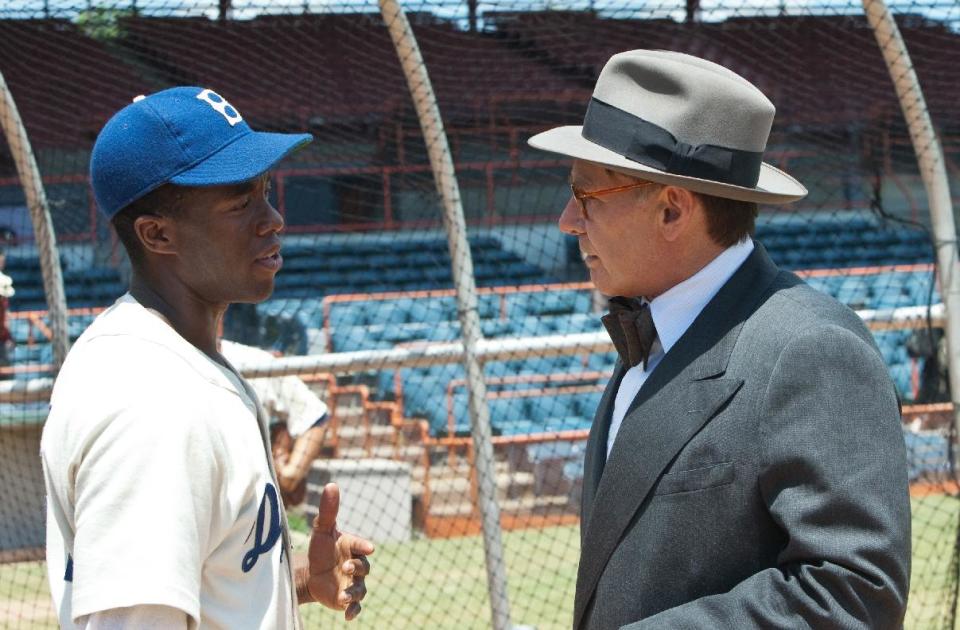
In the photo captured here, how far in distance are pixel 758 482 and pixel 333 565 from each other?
33.9 inches

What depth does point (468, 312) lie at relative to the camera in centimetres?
398

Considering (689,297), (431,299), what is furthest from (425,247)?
(689,297)

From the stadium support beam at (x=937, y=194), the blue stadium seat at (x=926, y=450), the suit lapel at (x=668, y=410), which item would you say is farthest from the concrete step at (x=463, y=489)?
the suit lapel at (x=668, y=410)

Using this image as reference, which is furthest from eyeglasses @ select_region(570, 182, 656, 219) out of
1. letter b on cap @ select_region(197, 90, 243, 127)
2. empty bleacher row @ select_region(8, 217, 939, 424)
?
empty bleacher row @ select_region(8, 217, 939, 424)

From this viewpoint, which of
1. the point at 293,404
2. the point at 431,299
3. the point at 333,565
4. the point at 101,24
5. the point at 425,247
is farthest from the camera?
the point at 425,247

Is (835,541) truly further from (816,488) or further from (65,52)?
(65,52)

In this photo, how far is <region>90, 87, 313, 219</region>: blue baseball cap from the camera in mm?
1815

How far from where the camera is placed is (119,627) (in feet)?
5.22

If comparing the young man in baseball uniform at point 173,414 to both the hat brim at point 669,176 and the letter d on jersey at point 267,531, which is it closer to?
the letter d on jersey at point 267,531

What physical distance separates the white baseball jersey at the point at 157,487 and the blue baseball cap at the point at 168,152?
0.19m

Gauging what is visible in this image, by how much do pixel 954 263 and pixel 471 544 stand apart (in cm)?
557

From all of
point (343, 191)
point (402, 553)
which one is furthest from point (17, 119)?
point (343, 191)

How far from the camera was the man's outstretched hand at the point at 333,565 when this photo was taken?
213cm

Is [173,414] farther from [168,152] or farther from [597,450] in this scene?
[597,450]
